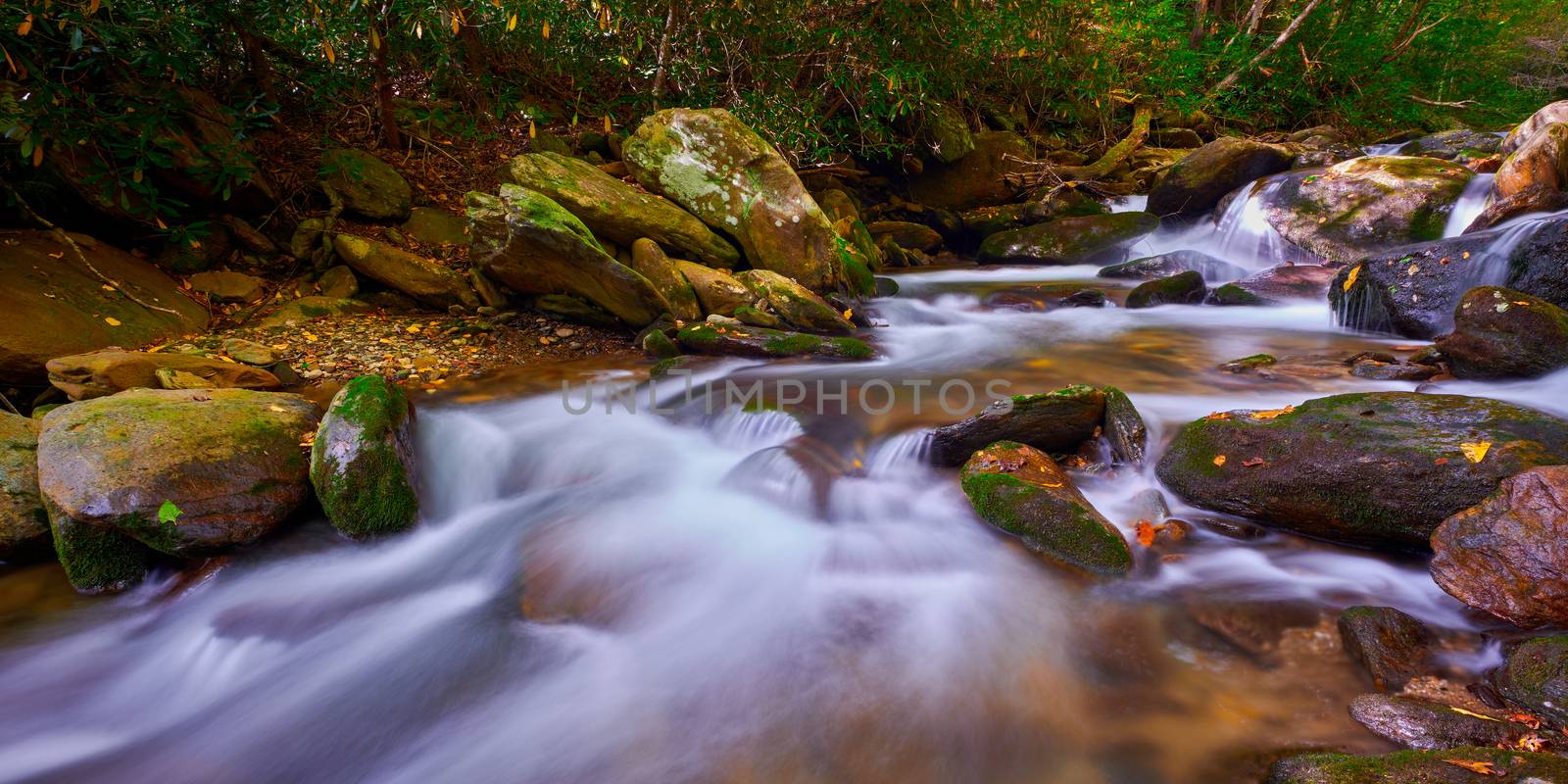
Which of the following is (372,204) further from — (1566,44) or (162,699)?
(1566,44)

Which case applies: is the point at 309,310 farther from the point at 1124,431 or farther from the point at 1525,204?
the point at 1525,204

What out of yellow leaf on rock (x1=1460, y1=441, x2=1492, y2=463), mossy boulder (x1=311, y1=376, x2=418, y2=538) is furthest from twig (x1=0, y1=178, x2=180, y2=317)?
yellow leaf on rock (x1=1460, y1=441, x2=1492, y2=463)

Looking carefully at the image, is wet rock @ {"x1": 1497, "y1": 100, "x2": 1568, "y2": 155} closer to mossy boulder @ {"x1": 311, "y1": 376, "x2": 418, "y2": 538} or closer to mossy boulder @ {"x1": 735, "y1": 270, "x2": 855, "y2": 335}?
mossy boulder @ {"x1": 735, "y1": 270, "x2": 855, "y2": 335}

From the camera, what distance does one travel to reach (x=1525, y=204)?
21.5 feet

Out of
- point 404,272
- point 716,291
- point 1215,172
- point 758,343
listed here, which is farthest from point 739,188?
point 1215,172

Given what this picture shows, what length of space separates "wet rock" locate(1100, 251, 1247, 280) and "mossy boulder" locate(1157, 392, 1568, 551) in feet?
20.3

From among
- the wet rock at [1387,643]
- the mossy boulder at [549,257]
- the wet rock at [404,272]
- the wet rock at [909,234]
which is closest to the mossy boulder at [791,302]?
the mossy boulder at [549,257]

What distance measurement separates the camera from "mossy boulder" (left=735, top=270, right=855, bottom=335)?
706 cm

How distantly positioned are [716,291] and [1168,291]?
5533 mm

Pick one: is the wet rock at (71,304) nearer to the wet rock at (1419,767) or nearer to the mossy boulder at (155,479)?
the mossy boulder at (155,479)

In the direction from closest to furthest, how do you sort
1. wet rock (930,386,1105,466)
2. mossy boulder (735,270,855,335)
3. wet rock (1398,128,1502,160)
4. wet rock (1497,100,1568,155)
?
wet rock (930,386,1105,466)
mossy boulder (735,270,855,335)
wet rock (1497,100,1568,155)
wet rock (1398,128,1502,160)

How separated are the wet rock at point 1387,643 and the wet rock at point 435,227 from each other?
26.0 feet

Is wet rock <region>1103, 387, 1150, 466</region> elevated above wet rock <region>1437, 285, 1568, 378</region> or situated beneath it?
situated beneath

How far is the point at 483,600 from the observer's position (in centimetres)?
350
